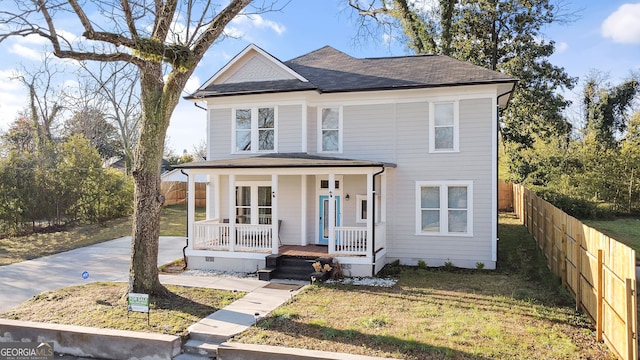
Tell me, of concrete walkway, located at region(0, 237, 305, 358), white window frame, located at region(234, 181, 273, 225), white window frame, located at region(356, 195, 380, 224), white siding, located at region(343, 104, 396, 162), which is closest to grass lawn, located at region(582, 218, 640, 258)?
white window frame, located at region(356, 195, 380, 224)

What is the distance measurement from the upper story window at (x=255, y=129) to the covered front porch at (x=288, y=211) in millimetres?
1025

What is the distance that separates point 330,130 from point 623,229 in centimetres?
1373

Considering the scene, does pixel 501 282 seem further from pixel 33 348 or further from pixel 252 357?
pixel 33 348

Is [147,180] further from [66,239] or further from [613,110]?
[613,110]

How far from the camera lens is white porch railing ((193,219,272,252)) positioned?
12.8 metres

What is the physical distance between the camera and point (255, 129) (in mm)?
14461

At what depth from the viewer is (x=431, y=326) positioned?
25.0 ft

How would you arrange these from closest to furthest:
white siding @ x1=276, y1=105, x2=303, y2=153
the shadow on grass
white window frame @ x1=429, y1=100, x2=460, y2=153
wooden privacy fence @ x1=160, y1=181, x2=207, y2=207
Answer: the shadow on grass
white window frame @ x1=429, y1=100, x2=460, y2=153
white siding @ x1=276, y1=105, x2=303, y2=153
wooden privacy fence @ x1=160, y1=181, x2=207, y2=207

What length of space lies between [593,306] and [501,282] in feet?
12.1

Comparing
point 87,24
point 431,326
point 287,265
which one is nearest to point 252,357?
point 431,326

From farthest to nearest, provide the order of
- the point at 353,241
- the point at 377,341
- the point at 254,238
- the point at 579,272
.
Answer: the point at 254,238 < the point at 353,241 < the point at 579,272 < the point at 377,341

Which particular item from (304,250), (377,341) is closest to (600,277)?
(377,341)

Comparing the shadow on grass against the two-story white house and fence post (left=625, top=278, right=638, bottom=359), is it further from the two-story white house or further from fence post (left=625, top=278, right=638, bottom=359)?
the two-story white house

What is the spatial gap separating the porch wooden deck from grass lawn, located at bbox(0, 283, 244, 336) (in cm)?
273
